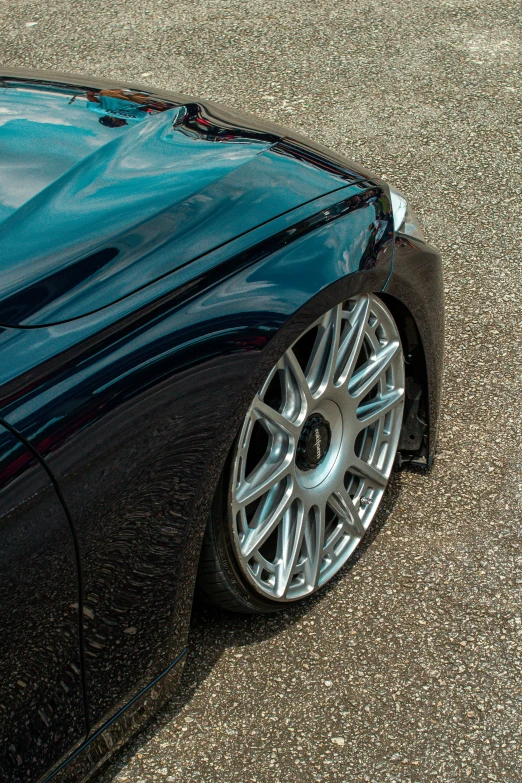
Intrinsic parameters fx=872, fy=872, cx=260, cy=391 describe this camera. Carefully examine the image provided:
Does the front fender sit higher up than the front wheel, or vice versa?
the front fender

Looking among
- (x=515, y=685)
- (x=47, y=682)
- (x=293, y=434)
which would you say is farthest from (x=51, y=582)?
(x=515, y=685)

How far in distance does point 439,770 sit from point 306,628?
21.2 inches

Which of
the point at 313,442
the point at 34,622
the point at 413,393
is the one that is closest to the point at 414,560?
the point at 413,393

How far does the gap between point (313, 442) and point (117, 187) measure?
2.73ft

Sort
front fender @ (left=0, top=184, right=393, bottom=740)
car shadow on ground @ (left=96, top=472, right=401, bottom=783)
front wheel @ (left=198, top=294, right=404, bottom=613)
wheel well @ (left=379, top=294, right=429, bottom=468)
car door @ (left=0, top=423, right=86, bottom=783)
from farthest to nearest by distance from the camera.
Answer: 1. wheel well @ (left=379, top=294, right=429, bottom=468)
2. car shadow on ground @ (left=96, top=472, right=401, bottom=783)
3. front wheel @ (left=198, top=294, right=404, bottom=613)
4. front fender @ (left=0, top=184, right=393, bottom=740)
5. car door @ (left=0, top=423, right=86, bottom=783)

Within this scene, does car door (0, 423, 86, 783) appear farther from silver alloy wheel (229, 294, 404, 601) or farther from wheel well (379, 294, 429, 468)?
wheel well (379, 294, 429, 468)

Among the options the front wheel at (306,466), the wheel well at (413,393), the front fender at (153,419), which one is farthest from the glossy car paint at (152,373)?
the wheel well at (413,393)

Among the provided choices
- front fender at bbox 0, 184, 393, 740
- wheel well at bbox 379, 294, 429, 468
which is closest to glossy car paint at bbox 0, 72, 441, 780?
front fender at bbox 0, 184, 393, 740

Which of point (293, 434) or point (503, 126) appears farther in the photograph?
point (503, 126)

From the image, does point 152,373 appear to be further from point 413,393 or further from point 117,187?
point 413,393

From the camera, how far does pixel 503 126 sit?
201 inches

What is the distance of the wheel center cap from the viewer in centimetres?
229

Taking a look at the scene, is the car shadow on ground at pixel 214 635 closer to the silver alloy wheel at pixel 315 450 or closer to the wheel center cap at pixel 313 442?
the silver alloy wheel at pixel 315 450

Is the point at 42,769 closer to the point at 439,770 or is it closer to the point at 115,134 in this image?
the point at 439,770
